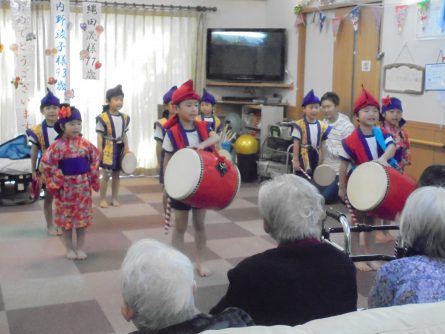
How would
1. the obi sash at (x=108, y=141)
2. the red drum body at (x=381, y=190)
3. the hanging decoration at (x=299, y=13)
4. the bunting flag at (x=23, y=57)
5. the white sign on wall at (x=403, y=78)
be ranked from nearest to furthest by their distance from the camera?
the red drum body at (x=381, y=190), the white sign on wall at (x=403, y=78), the obi sash at (x=108, y=141), the bunting flag at (x=23, y=57), the hanging decoration at (x=299, y=13)

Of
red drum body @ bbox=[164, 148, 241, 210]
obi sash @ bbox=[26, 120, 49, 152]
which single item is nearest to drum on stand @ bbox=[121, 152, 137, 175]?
obi sash @ bbox=[26, 120, 49, 152]

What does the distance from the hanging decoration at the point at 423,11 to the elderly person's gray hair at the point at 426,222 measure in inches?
160

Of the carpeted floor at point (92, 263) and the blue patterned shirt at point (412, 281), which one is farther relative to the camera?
the carpeted floor at point (92, 263)

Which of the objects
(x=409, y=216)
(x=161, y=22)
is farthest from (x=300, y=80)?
(x=409, y=216)

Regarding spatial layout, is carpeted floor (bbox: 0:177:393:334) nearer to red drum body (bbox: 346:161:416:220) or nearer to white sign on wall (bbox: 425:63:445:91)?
red drum body (bbox: 346:161:416:220)

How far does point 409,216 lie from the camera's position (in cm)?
182

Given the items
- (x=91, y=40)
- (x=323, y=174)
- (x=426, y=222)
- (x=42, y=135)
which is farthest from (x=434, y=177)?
(x=91, y=40)

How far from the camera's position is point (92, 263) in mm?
4180

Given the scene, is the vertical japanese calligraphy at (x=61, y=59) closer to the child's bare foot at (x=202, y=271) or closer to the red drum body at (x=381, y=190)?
the child's bare foot at (x=202, y=271)

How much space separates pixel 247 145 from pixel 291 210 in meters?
5.61

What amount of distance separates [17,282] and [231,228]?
208 cm

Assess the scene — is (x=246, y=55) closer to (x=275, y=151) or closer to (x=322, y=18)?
(x=322, y=18)

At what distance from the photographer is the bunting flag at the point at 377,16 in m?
6.07

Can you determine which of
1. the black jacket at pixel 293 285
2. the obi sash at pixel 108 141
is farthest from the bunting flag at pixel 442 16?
the black jacket at pixel 293 285
